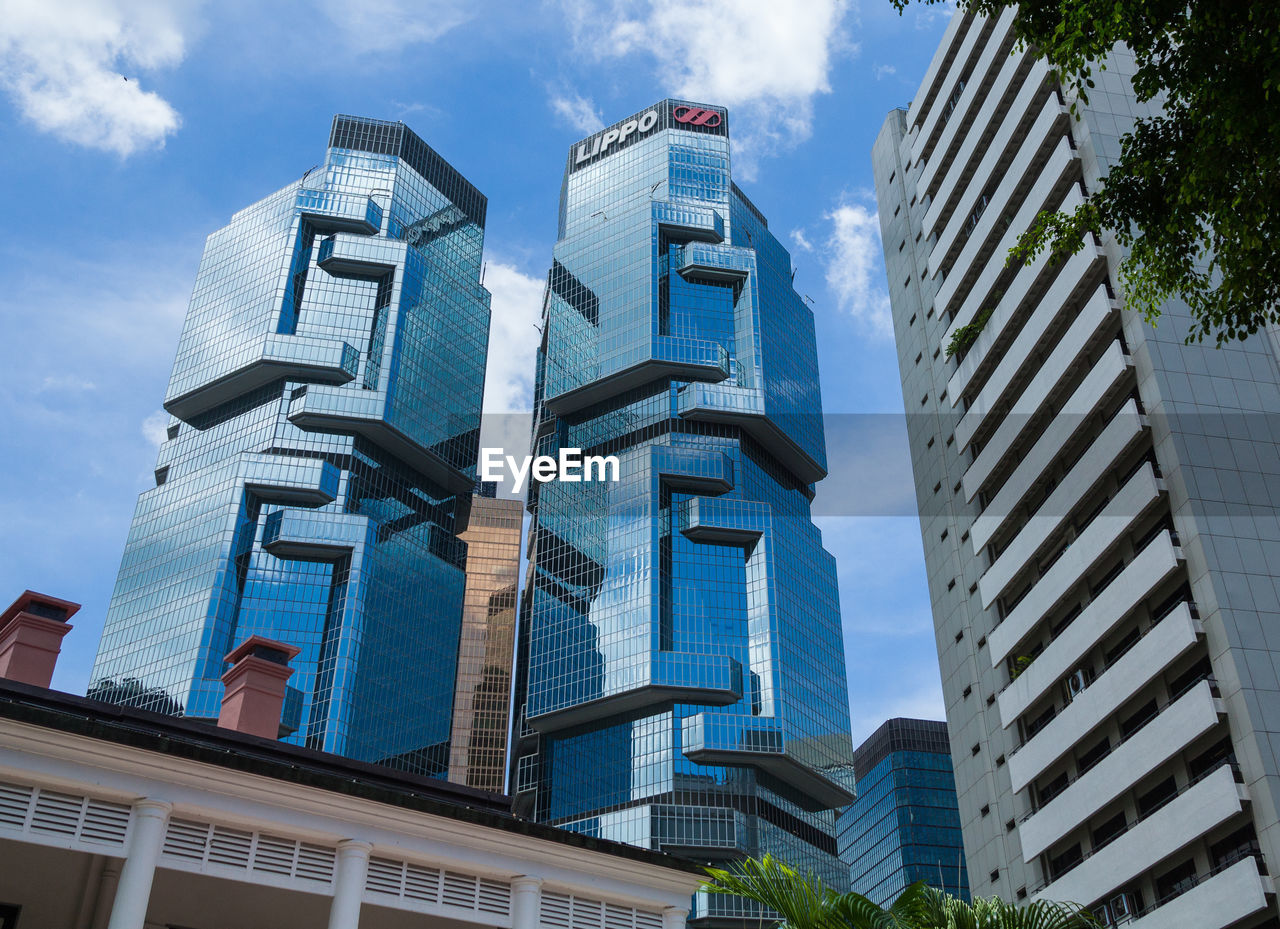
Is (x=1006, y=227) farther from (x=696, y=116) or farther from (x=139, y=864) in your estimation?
(x=696, y=116)

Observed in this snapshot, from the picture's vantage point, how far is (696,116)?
7475 inches

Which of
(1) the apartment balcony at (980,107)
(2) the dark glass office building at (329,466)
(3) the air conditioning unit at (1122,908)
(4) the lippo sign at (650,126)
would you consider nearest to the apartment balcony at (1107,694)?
(3) the air conditioning unit at (1122,908)

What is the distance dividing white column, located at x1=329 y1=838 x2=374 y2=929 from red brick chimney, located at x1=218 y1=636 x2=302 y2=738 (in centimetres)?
1111

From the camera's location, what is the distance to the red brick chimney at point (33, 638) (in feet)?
101

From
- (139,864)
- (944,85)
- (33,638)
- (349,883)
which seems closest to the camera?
(139,864)

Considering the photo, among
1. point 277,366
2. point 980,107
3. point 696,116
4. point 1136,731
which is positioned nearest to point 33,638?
point 1136,731

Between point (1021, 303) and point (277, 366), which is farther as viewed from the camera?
point (277, 366)

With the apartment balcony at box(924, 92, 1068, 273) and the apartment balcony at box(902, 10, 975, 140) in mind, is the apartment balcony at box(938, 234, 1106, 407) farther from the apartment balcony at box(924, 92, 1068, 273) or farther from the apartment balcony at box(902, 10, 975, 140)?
the apartment balcony at box(902, 10, 975, 140)

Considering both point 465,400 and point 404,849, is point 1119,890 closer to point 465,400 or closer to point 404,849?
point 404,849

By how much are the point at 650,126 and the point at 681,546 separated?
71.2m

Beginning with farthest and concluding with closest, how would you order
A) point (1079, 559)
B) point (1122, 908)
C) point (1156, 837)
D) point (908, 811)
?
point (908, 811) < point (1079, 559) < point (1122, 908) < point (1156, 837)

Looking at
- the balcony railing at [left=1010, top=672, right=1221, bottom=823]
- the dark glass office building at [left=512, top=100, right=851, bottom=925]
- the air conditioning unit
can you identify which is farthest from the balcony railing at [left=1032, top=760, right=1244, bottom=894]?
the dark glass office building at [left=512, top=100, right=851, bottom=925]

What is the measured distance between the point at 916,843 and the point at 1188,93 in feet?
578

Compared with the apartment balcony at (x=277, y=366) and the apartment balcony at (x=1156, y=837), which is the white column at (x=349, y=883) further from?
the apartment balcony at (x=277, y=366)
